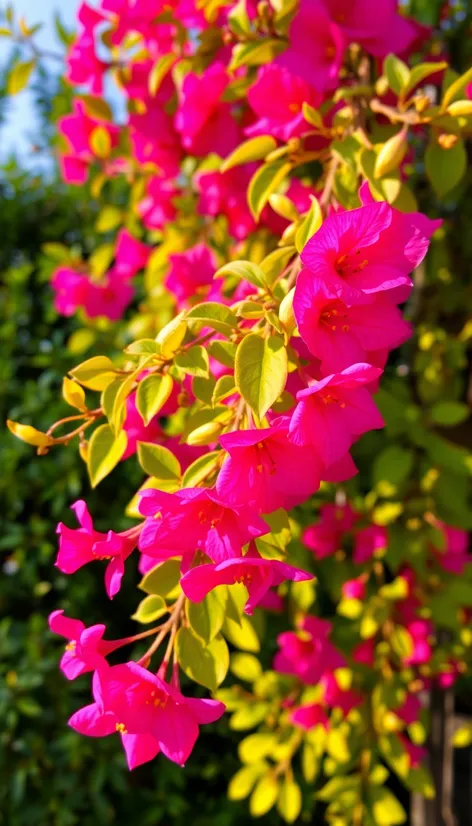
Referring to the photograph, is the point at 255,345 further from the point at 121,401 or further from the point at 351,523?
the point at 351,523

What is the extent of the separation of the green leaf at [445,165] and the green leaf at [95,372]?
519 millimetres

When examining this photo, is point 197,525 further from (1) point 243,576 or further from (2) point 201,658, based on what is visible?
(2) point 201,658

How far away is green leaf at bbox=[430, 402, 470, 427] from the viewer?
52.1 inches

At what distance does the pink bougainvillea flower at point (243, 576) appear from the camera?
56cm

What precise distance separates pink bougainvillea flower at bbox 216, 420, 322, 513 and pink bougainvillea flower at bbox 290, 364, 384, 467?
2 centimetres

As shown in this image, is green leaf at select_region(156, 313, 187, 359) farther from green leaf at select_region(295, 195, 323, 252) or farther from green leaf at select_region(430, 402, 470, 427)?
green leaf at select_region(430, 402, 470, 427)

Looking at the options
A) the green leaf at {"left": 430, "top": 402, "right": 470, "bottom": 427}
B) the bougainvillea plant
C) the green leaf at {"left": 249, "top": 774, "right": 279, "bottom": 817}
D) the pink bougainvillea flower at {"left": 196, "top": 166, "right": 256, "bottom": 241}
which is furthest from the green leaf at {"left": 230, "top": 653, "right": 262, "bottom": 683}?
the pink bougainvillea flower at {"left": 196, "top": 166, "right": 256, "bottom": 241}

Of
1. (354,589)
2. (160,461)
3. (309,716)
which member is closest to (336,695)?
(309,716)

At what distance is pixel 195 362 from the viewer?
68 cm

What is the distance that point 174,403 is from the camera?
0.79 m

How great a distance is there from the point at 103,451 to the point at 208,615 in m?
0.21

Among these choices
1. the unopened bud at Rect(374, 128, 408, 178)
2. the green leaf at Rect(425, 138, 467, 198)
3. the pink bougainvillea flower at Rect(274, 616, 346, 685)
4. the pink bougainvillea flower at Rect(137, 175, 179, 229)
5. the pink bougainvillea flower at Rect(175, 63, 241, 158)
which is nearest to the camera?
the unopened bud at Rect(374, 128, 408, 178)

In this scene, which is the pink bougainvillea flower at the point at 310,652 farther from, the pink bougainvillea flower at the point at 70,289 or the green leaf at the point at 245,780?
the pink bougainvillea flower at the point at 70,289

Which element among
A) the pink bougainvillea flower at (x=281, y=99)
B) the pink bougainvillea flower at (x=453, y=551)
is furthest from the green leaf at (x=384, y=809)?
the pink bougainvillea flower at (x=281, y=99)
